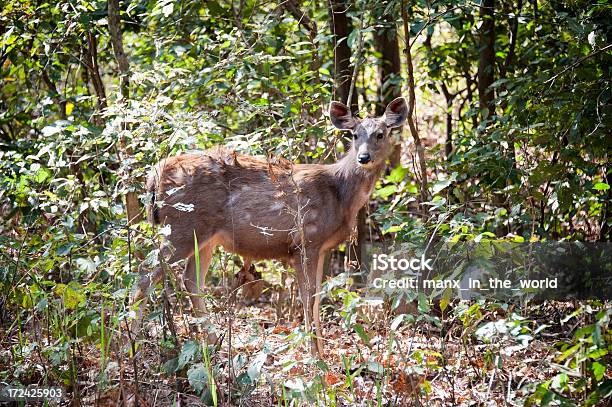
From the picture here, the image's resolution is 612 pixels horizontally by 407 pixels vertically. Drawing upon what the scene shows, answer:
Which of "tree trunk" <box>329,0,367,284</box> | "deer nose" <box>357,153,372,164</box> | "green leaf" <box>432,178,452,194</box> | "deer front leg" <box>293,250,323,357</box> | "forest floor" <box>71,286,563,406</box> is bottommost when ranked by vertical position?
"forest floor" <box>71,286,563,406</box>

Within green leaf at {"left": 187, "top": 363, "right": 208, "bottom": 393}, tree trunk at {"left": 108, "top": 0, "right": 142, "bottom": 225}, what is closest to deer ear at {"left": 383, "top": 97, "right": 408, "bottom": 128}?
tree trunk at {"left": 108, "top": 0, "right": 142, "bottom": 225}

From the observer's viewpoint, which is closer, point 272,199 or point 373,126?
point 272,199

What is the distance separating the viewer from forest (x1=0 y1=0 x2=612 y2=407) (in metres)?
5.86

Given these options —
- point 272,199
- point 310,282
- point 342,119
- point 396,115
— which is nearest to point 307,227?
point 272,199

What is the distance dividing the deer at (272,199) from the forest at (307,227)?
0.04 metres

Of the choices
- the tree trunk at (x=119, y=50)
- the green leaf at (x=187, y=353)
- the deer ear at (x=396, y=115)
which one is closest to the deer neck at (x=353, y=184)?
the deer ear at (x=396, y=115)

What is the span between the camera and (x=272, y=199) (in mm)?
8055

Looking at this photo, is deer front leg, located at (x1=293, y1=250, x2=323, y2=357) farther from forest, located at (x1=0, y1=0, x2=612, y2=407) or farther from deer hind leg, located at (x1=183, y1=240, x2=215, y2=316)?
deer hind leg, located at (x1=183, y1=240, x2=215, y2=316)

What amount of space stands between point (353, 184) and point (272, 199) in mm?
836

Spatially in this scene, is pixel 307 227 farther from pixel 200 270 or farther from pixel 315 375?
pixel 315 375

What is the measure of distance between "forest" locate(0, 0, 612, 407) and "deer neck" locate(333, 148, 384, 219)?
38 mm

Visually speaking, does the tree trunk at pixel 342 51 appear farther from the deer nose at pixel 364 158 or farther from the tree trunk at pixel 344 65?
the deer nose at pixel 364 158

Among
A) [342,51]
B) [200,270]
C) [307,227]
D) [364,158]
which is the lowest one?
[200,270]

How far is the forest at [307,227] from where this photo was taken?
5859mm
